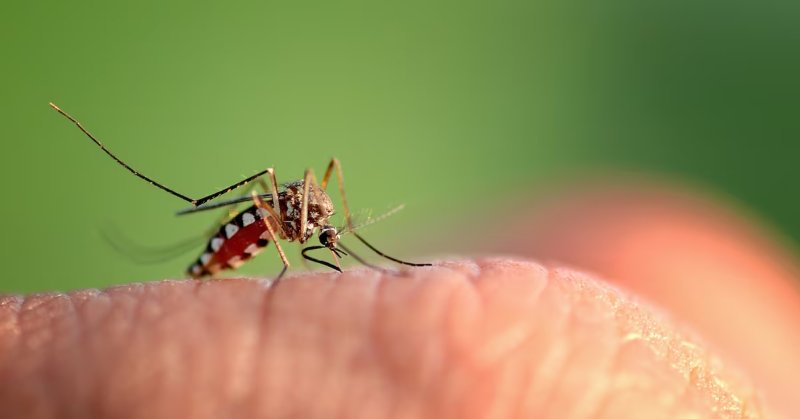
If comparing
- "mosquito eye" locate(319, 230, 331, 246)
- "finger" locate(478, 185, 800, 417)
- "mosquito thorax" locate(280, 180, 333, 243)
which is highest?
"mosquito thorax" locate(280, 180, 333, 243)

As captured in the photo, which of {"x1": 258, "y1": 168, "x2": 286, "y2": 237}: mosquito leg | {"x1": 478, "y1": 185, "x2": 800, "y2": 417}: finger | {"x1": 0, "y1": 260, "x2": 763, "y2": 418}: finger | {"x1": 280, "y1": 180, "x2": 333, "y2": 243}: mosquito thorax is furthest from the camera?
{"x1": 478, "y1": 185, "x2": 800, "y2": 417}: finger

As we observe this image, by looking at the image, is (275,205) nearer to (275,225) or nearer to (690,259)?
(275,225)

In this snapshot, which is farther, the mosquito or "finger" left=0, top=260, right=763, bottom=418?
the mosquito

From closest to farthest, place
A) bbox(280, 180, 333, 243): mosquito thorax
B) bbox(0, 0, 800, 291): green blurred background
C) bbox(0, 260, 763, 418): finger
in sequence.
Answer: bbox(0, 260, 763, 418): finger, bbox(280, 180, 333, 243): mosquito thorax, bbox(0, 0, 800, 291): green blurred background

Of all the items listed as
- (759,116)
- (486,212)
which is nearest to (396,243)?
(486,212)

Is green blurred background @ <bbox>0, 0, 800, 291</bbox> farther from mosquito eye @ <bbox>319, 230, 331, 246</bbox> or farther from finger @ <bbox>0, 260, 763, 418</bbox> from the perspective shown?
finger @ <bbox>0, 260, 763, 418</bbox>

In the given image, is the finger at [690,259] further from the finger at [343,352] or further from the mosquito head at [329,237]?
the finger at [343,352]

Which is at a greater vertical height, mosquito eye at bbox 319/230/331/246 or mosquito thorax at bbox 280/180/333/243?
mosquito thorax at bbox 280/180/333/243

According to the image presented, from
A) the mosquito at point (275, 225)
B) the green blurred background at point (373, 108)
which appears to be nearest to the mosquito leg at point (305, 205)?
the mosquito at point (275, 225)

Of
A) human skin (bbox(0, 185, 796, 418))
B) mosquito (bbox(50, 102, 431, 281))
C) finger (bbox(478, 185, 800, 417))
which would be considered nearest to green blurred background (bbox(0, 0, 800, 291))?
finger (bbox(478, 185, 800, 417))
